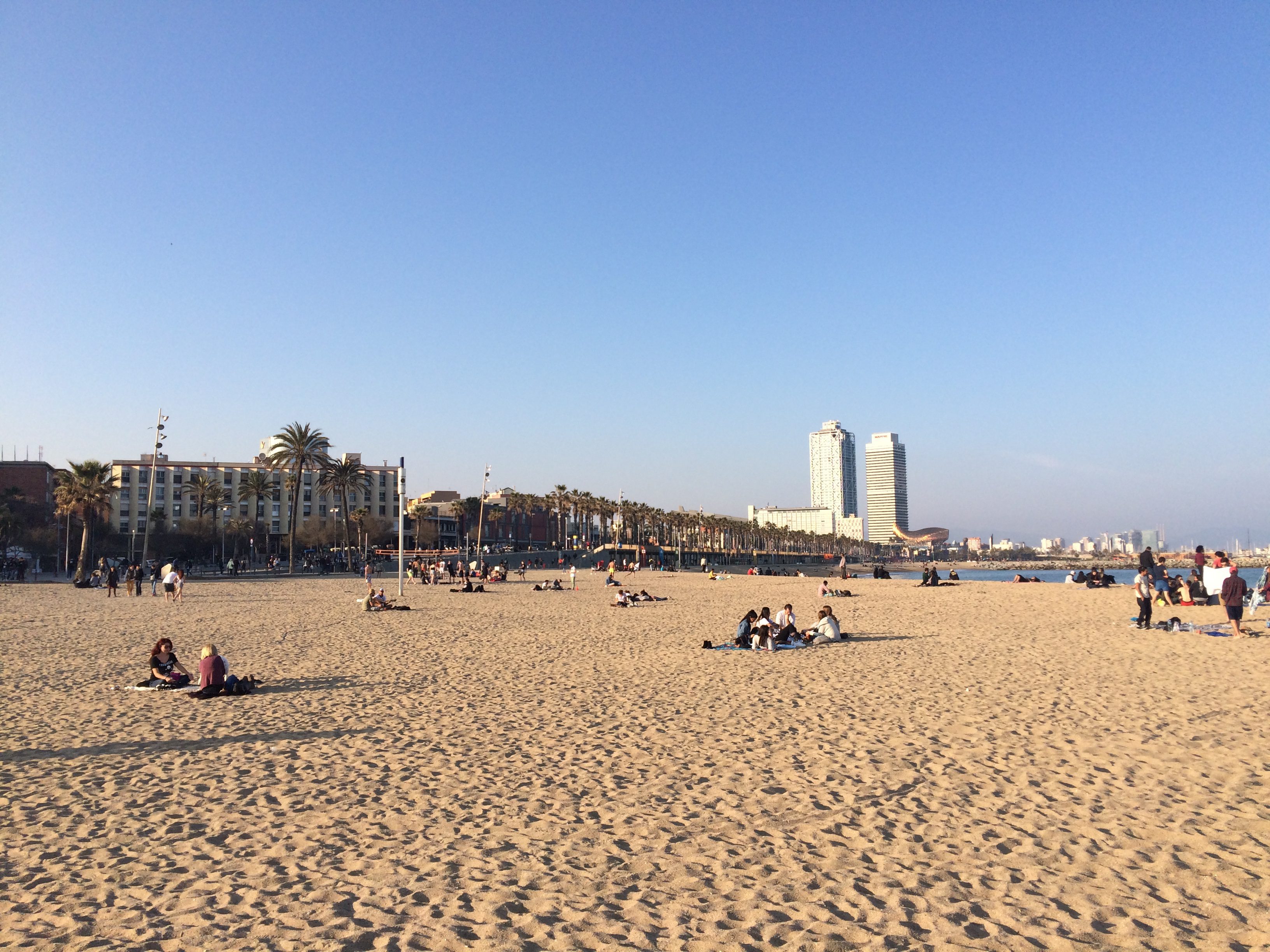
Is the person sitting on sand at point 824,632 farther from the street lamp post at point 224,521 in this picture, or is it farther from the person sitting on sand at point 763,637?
the street lamp post at point 224,521

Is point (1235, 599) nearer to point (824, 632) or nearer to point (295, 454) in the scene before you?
point (824, 632)

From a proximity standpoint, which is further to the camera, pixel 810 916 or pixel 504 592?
pixel 504 592

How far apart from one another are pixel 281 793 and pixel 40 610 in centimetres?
2493

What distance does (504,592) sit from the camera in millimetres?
38469

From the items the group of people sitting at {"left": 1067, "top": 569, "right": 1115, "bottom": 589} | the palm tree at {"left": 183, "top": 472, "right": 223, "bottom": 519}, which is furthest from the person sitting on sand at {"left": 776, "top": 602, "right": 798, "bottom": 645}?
the palm tree at {"left": 183, "top": 472, "right": 223, "bottom": 519}

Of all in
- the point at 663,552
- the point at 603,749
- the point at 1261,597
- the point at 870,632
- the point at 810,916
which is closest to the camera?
the point at 810,916

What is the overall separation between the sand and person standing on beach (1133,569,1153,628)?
17.7 feet

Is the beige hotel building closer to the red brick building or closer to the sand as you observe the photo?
the red brick building

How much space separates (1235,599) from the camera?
18516mm

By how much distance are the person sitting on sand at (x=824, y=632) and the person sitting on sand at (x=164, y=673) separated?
11695 millimetres

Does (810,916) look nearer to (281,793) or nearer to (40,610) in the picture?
(281,793)

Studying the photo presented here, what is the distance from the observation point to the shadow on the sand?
8.36m

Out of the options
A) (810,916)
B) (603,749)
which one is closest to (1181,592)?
(603,749)

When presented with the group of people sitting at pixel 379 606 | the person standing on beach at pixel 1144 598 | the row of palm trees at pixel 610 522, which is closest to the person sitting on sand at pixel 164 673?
the group of people sitting at pixel 379 606
